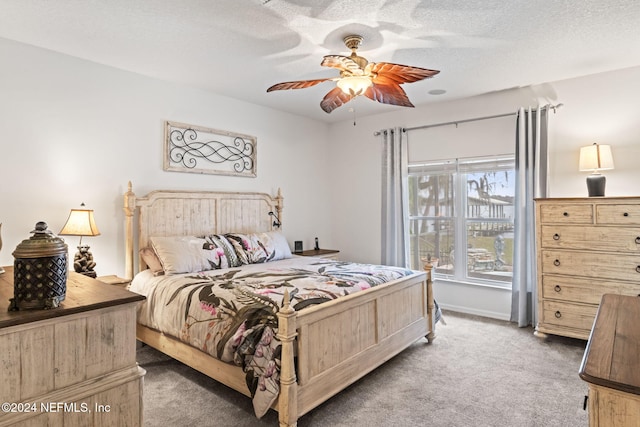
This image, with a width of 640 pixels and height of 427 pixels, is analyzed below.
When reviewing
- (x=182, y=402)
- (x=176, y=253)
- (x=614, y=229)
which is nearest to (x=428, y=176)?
(x=614, y=229)

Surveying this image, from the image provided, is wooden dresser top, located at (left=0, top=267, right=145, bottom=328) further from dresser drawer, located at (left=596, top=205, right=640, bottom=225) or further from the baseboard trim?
the baseboard trim

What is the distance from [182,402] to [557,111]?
14.5ft

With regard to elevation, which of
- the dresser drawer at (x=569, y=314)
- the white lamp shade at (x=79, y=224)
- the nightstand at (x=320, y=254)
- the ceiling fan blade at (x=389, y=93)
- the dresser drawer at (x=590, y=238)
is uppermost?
the ceiling fan blade at (x=389, y=93)

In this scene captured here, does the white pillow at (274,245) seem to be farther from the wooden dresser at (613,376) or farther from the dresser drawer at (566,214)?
the wooden dresser at (613,376)

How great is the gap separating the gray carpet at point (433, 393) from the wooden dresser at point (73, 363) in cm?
117

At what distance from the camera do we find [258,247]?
3.89 metres

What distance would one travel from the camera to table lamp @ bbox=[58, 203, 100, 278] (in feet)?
9.61

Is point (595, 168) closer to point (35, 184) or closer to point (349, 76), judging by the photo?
point (349, 76)

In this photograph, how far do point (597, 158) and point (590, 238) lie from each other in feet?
2.52

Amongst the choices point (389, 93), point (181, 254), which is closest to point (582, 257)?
point (389, 93)

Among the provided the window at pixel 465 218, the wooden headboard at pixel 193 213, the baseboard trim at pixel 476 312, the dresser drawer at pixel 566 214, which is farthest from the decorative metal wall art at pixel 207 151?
the dresser drawer at pixel 566 214

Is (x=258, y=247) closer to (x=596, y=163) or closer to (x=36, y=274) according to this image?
(x=36, y=274)

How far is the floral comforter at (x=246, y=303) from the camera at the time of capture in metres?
2.09

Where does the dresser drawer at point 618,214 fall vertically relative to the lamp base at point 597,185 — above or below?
below
